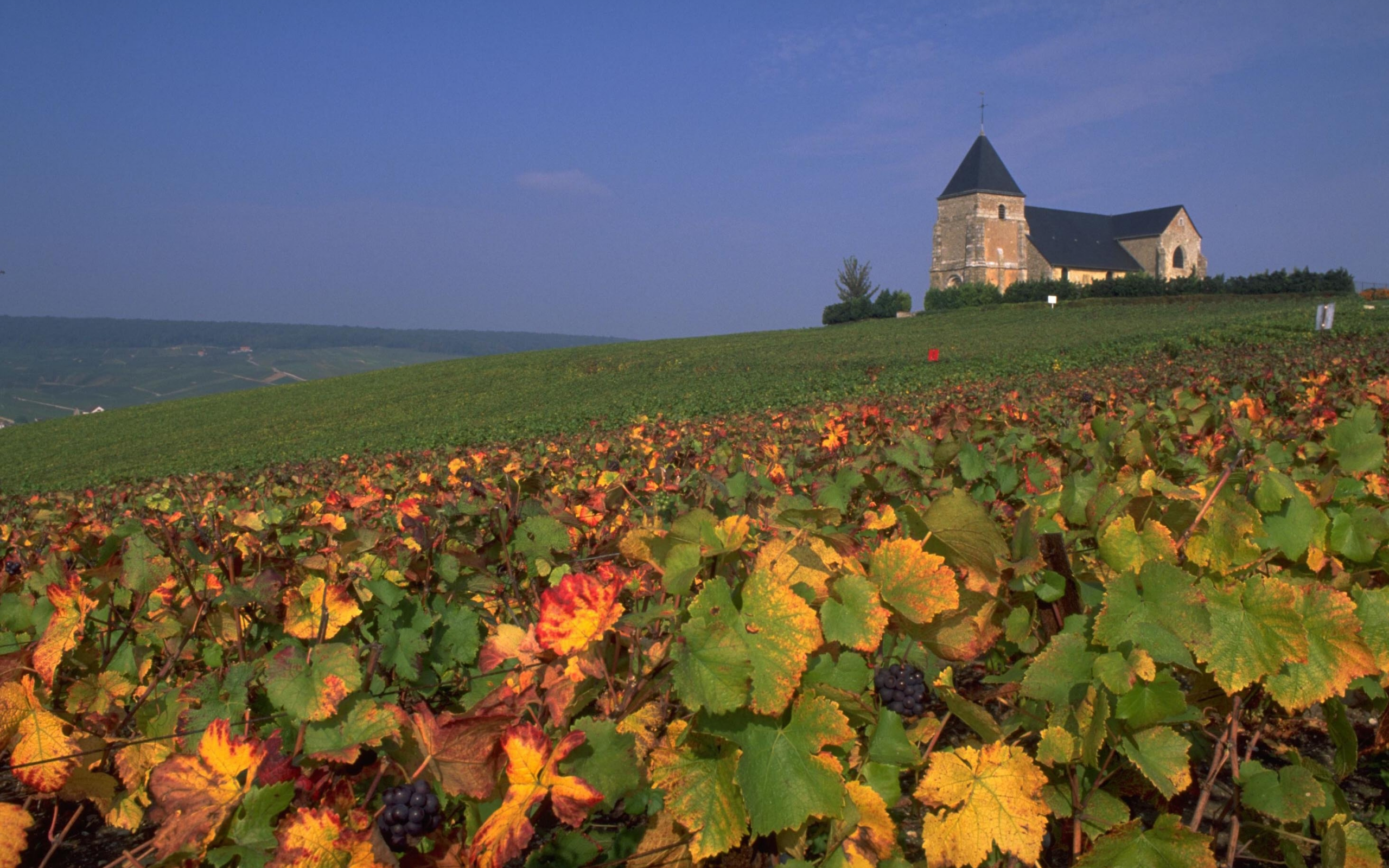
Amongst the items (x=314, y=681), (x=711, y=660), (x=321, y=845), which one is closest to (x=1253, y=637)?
(x=711, y=660)

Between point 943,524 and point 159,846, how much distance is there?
3.21 feet

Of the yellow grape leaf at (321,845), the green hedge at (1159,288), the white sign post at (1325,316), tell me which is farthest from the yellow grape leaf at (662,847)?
the green hedge at (1159,288)

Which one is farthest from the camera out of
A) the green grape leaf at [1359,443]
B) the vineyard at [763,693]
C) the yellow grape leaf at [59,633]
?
the green grape leaf at [1359,443]

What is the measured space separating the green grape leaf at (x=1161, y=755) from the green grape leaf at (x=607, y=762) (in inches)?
24.2

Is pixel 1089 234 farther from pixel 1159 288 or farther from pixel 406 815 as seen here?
pixel 406 815

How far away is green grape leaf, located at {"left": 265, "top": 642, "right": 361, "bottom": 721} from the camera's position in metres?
1.05

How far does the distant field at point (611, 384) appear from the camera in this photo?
29312mm

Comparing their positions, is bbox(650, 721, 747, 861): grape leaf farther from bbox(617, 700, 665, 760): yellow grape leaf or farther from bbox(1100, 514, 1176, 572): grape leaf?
bbox(1100, 514, 1176, 572): grape leaf

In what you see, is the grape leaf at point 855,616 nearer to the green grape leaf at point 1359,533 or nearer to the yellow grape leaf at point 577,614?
the yellow grape leaf at point 577,614

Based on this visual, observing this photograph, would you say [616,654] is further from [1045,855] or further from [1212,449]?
[1212,449]

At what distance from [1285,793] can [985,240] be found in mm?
78537

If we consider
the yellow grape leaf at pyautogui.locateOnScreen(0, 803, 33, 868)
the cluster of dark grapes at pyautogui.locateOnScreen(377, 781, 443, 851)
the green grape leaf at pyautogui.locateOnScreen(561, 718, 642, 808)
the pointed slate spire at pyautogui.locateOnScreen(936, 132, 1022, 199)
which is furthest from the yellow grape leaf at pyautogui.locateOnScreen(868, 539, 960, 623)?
the pointed slate spire at pyautogui.locateOnScreen(936, 132, 1022, 199)

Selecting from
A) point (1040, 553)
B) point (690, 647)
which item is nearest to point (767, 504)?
point (1040, 553)

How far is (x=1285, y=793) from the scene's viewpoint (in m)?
1.09
